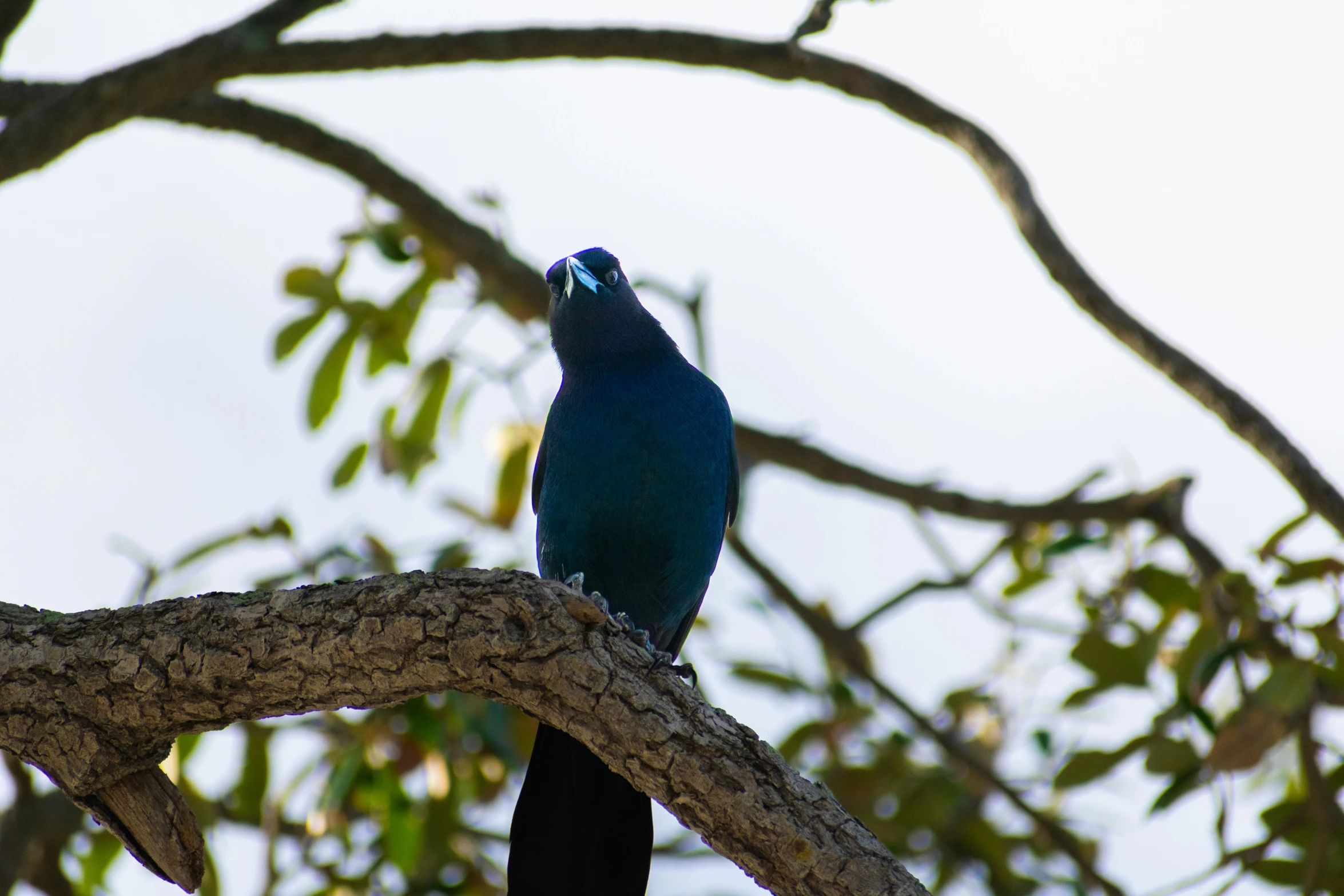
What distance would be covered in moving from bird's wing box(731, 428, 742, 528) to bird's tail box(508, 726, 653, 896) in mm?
1055

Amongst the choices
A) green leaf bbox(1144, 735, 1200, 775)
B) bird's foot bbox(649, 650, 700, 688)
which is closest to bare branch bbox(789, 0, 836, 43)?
bird's foot bbox(649, 650, 700, 688)

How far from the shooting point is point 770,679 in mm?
6395

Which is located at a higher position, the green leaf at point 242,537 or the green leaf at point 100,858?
the green leaf at point 242,537

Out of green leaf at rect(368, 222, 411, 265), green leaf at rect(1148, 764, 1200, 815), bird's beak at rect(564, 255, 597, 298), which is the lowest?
green leaf at rect(1148, 764, 1200, 815)

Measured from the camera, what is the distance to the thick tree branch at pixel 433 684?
116 inches

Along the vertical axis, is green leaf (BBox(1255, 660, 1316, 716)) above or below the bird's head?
below

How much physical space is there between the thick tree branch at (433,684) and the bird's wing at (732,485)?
159 cm

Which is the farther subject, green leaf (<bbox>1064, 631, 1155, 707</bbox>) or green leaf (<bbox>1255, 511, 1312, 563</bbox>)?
green leaf (<bbox>1064, 631, 1155, 707</bbox>)

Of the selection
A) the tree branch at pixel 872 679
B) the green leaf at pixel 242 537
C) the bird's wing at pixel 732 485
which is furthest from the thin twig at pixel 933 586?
the green leaf at pixel 242 537

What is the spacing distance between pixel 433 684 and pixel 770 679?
3553mm

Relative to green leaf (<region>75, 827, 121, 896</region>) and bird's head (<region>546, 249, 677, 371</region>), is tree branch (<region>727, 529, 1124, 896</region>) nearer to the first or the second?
bird's head (<region>546, 249, 677, 371</region>)

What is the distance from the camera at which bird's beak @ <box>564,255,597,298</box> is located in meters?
4.55

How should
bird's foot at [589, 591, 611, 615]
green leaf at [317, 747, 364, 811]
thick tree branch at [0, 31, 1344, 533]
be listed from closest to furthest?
bird's foot at [589, 591, 611, 615] → thick tree branch at [0, 31, 1344, 533] → green leaf at [317, 747, 364, 811]

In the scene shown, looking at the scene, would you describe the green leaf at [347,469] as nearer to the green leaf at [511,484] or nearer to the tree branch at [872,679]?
the green leaf at [511,484]
